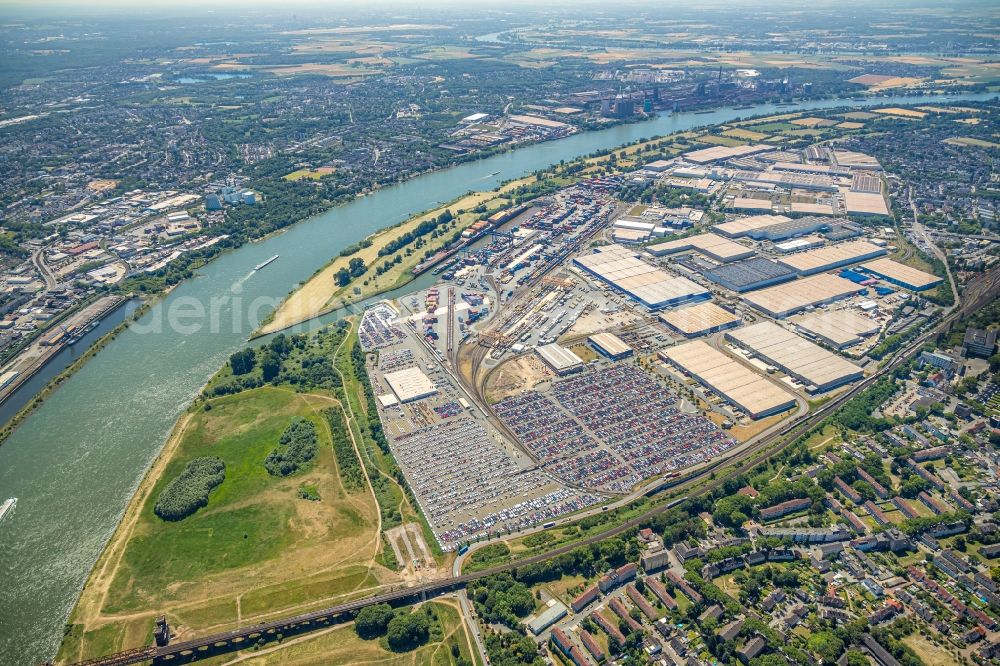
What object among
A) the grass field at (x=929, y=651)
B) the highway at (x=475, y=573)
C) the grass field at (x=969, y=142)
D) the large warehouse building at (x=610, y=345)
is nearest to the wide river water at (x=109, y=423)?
the highway at (x=475, y=573)

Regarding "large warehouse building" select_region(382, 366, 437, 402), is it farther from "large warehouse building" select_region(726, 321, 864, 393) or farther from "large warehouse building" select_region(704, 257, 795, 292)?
"large warehouse building" select_region(704, 257, 795, 292)

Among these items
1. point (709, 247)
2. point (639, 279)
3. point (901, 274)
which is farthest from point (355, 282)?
point (901, 274)

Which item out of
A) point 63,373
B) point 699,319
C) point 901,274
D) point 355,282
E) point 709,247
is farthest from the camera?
point 709,247

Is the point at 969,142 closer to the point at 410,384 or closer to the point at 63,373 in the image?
the point at 410,384

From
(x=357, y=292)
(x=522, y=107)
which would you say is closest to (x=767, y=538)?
(x=357, y=292)

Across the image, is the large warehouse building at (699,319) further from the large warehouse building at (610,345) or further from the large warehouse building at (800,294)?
the large warehouse building at (610,345)

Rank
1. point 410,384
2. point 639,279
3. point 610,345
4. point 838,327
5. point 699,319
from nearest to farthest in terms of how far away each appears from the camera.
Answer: point 410,384 < point 610,345 < point 838,327 < point 699,319 < point 639,279

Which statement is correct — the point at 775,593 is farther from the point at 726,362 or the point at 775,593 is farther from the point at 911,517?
the point at 726,362
